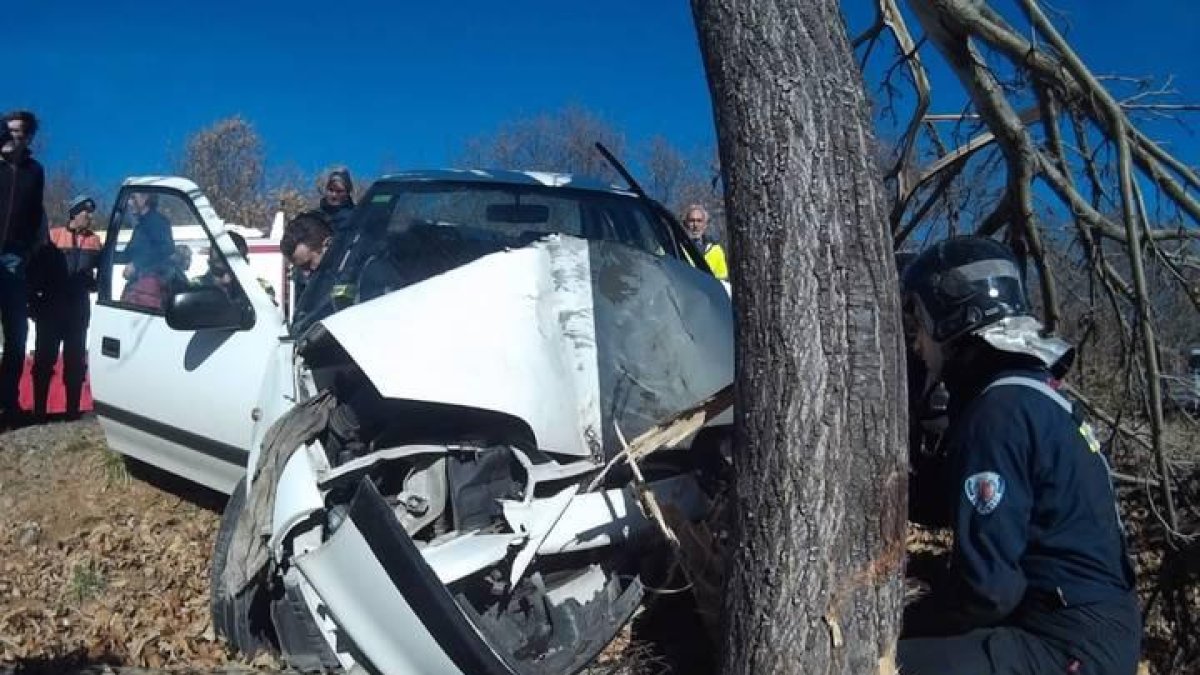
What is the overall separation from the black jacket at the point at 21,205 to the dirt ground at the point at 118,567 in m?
1.26

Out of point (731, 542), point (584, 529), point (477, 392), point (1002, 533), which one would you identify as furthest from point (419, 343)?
point (1002, 533)

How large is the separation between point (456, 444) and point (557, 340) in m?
0.55

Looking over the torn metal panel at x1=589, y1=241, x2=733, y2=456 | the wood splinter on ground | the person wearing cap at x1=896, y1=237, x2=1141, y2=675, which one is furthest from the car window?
the person wearing cap at x1=896, y1=237, x2=1141, y2=675

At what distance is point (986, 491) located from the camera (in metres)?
3.07

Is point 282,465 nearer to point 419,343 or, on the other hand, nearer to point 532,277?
point 419,343

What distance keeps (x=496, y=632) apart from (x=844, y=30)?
87.2 inches

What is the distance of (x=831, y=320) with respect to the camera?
10.4 ft

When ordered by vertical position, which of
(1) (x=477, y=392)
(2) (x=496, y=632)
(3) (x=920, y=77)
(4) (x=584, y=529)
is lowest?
(2) (x=496, y=632)

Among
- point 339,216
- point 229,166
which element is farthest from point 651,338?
point 229,166

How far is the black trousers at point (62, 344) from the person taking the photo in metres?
8.00

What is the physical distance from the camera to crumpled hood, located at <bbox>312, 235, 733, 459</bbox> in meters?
4.09

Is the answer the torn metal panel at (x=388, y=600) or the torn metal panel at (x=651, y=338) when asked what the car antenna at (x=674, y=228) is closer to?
the torn metal panel at (x=651, y=338)

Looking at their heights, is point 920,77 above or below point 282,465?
above

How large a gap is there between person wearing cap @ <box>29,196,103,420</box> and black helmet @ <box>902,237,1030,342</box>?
20.2 ft
